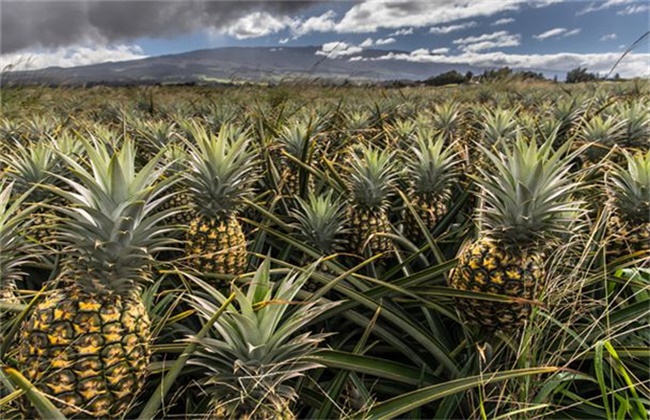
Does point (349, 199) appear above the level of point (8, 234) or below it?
below

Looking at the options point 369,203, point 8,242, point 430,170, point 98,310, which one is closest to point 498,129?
point 430,170

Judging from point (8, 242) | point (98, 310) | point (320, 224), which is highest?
point (8, 242)

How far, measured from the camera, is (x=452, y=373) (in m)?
1.72

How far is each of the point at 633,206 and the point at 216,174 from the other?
1984 mm

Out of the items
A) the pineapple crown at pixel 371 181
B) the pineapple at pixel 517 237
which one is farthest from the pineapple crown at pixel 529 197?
the pineapple crown at pixel 371 181

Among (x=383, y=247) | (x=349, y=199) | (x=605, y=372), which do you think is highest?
(x=349, y=199)

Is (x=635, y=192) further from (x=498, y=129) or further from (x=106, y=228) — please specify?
(x=106, y=228)

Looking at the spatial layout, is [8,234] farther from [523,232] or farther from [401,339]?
[523,232]

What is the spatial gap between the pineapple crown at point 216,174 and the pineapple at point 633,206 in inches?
67.9

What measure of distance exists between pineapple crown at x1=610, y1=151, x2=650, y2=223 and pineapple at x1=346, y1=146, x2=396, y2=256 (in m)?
1.12

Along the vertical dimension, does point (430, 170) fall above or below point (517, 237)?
above

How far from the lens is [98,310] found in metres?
1.14

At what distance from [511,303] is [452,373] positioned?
0.39m

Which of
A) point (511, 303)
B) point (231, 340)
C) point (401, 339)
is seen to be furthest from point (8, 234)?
point (511, 303)
